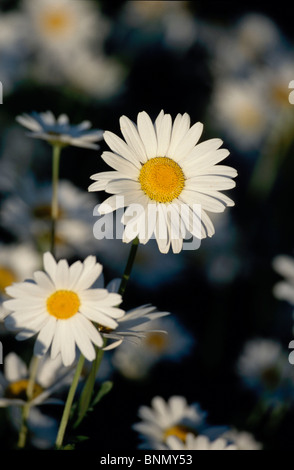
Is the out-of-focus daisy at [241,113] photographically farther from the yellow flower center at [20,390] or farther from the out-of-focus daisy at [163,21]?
the yellow flower center at [20,390]

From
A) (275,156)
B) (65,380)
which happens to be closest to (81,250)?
(65,380)

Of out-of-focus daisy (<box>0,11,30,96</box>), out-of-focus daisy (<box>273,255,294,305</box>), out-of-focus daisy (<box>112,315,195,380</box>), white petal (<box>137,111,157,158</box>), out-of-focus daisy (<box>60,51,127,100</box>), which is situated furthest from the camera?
out-of-focus daisy (<box>60,51,127,100</box>)

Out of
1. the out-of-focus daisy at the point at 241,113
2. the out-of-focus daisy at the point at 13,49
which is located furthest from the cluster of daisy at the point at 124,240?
the out-of-focus daisy at the point at 241,113

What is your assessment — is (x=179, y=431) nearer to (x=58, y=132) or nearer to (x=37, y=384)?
(x=37, y=384)

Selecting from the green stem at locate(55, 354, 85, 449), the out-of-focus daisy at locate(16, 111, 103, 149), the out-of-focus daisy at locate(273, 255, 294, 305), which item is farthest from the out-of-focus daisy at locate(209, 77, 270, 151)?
the green stem at locate(55, 354, 85, 449)

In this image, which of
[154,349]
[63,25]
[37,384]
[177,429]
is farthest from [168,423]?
[63,25]

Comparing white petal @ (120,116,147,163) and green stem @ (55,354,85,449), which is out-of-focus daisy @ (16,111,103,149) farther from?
green stem @ (55,354,85,449)
